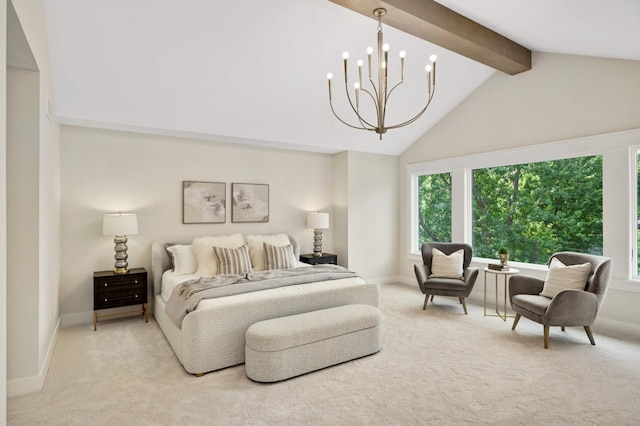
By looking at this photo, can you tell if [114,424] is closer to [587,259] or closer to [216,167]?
[216,167]

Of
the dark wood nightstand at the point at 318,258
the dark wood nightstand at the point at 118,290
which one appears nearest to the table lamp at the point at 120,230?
the dark wood nightstand at the point at 118,290

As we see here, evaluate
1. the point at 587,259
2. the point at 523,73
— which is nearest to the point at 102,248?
the point at 587,259

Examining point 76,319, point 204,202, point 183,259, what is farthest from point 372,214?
point 76,319

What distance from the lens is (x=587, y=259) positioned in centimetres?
367

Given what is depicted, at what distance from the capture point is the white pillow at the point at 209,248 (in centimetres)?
426

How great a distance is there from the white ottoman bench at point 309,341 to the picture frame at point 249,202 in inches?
97.0

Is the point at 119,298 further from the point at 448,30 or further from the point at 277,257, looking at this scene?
the point at 448,30

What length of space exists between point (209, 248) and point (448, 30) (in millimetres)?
3595

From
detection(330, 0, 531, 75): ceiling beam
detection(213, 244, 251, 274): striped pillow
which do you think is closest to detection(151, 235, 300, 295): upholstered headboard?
detection(213, 244, 251, 274): striped pillow

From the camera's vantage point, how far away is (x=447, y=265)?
4.71 metres

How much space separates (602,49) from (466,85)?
5.48ft

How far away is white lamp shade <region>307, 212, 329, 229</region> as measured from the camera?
557 centimetres

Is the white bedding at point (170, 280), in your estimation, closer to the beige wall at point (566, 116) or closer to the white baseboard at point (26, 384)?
the white baseboard at point (26, 384)

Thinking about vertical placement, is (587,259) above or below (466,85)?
below
